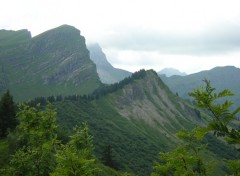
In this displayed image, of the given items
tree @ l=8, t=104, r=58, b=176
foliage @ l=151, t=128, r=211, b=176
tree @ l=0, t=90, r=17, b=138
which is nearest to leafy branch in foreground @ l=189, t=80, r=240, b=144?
foliage @ l=151, t=128, r=211, b=176

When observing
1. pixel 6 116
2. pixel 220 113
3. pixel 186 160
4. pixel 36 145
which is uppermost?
pixel 220 113

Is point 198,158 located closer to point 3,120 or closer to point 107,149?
point 3,120

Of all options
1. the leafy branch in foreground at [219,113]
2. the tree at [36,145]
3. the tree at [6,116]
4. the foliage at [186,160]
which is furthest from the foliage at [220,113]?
the tree at [6,116]

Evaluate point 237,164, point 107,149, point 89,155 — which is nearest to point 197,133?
point 237,164

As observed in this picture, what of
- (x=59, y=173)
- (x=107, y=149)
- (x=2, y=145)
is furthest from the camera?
(x=107, y=149)

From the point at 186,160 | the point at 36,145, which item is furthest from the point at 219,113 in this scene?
the point at 36,145

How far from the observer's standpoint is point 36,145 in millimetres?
31625

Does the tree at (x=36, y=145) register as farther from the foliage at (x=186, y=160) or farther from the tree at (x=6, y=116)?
the tree at (x=6, y=116)

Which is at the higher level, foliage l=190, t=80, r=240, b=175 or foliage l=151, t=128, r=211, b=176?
foliage l=190, t=80, r=240, b=175

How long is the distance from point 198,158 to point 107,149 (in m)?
92.4

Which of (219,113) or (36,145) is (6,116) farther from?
(219,113)

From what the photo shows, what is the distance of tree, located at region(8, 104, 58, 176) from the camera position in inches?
1214

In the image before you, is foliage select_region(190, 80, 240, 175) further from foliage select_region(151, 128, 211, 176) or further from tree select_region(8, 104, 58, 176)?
tree select_region(8, 104, 58, 176)

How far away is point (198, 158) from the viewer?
27250 millimetres
